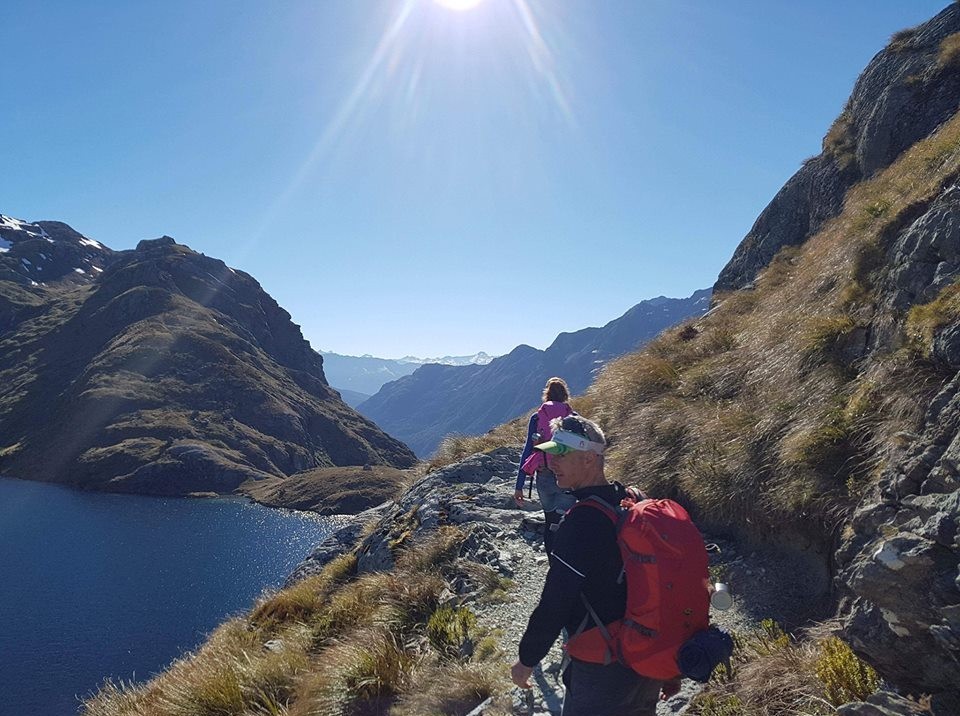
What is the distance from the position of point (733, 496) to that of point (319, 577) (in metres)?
10.6

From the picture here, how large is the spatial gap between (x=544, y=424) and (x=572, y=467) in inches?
168

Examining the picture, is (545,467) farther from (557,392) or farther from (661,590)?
(661,590)

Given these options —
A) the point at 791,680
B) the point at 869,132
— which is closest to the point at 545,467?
the point at 791,680

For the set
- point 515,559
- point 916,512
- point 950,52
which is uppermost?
point 950,52

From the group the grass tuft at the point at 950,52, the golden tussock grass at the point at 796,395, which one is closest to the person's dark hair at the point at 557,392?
the golden tussock grass at the point at 796,395

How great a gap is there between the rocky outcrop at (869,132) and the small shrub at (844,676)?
63.1 feet

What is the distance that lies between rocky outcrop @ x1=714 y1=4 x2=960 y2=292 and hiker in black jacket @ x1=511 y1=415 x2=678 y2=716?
67.9 feet

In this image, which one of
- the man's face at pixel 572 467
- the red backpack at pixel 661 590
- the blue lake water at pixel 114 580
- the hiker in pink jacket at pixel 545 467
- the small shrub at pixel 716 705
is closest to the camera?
the red backpack at pixel 661 590

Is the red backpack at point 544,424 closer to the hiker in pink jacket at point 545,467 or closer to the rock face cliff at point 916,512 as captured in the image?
the hiker in pink jacket at point 545,467

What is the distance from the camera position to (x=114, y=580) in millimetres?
71438

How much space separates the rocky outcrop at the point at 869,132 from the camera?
1822 centimetres

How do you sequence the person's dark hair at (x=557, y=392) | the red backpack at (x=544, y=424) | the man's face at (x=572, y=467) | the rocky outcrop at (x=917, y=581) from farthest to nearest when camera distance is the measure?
the person's dark hair at (x=557, y=392) → the red backpack at (x=544, y=424) → the man's face at (x=572, y=467) → the rocky outcrop at (x=917, y=581)

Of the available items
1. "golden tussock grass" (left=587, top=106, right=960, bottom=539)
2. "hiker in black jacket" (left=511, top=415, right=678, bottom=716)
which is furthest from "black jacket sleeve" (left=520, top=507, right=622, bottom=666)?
"golden tussock grass" (left=587, top=106, right=960, bottom=539)

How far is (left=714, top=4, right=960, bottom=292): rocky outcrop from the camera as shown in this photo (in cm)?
1822
